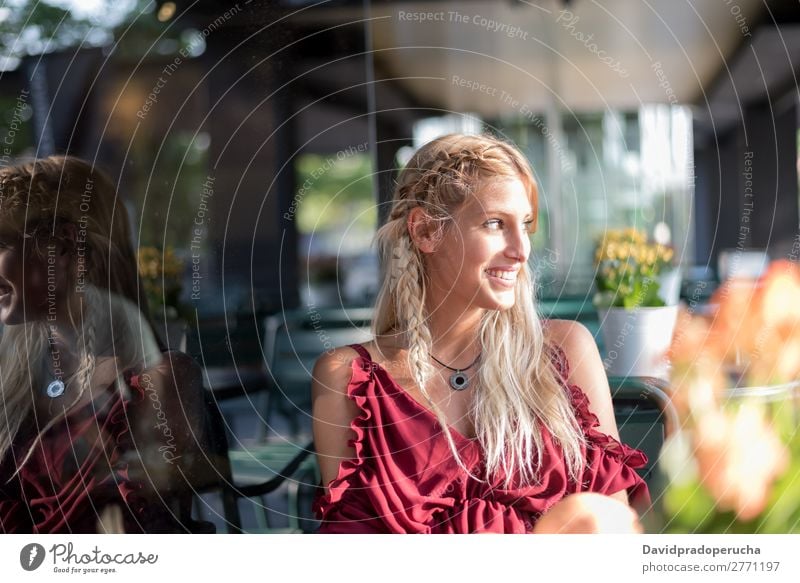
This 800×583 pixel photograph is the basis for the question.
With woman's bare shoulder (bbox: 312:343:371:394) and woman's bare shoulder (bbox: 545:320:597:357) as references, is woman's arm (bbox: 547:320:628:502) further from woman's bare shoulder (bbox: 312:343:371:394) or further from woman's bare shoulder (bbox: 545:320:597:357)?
woman's bare shoulder (bbox: 312:343:371:394)

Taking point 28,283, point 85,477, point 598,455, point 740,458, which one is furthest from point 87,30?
point 740,458

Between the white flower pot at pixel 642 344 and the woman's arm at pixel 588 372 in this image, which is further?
the white flower pot at pixel 642 344

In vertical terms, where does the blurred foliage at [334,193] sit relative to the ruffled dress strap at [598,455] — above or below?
above

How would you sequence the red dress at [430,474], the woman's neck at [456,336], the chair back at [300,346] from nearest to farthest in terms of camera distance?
the red dress at [430,474]
the woman's neck at [456,336]
the chair back at [300,346]

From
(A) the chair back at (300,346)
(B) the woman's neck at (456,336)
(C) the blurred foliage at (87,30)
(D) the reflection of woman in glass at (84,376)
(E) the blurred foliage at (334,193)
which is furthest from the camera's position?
(A) the chair back at (300,346)

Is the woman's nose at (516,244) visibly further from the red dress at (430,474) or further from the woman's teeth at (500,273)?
the red dress at (430,474)

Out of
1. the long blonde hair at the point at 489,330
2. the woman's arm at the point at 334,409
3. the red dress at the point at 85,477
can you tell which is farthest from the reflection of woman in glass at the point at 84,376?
the long blonde hair at the point at 489,330

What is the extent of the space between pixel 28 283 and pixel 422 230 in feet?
2.66

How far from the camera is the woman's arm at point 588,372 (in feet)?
4.98

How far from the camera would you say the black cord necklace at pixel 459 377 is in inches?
61.2

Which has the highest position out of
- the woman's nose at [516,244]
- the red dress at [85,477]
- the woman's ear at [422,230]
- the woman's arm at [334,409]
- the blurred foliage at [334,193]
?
the blurred foliage at [334,193]

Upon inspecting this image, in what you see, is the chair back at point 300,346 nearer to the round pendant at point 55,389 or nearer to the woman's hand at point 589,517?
the round pendant at point 55,389

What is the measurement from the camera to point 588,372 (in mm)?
1520

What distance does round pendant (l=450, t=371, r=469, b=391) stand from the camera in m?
1.55
